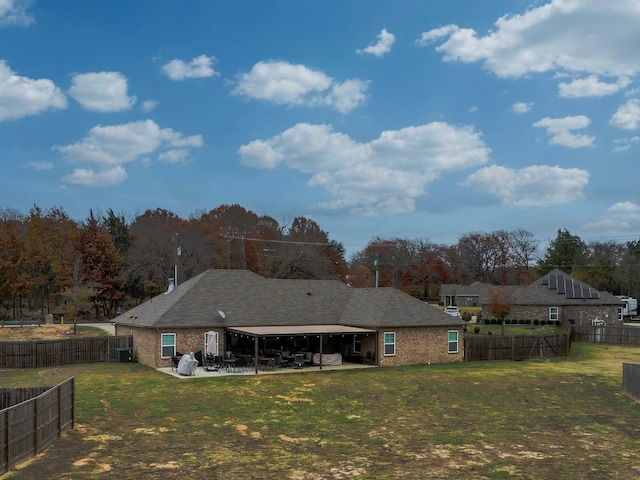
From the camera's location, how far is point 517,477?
14.3m

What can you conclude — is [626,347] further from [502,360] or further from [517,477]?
[517,477]

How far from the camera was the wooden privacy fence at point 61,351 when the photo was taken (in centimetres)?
3216

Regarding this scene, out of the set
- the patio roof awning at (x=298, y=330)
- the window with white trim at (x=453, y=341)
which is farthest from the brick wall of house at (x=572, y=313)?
the patio roof awning at (x=298, y=330)

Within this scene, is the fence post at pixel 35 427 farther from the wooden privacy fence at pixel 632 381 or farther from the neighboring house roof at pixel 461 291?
the neighboring house roof at pixel 461 291

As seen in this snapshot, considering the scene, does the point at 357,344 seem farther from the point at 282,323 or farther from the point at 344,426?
the point at 344,426

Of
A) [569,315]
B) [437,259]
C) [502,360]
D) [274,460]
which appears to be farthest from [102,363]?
[437,259]

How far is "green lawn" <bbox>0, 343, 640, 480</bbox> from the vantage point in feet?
48.9

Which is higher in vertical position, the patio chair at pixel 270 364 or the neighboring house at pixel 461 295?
the neighboring house at pixel 461 295

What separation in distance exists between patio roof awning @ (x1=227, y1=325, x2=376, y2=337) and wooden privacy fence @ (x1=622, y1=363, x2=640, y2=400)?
509 inches

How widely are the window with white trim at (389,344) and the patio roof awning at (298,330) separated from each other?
1.09m

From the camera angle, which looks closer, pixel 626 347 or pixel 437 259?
pixel 626 347

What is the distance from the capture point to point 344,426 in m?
19.4

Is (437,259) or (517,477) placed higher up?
(437,259)

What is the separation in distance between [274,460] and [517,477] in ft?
19.8
